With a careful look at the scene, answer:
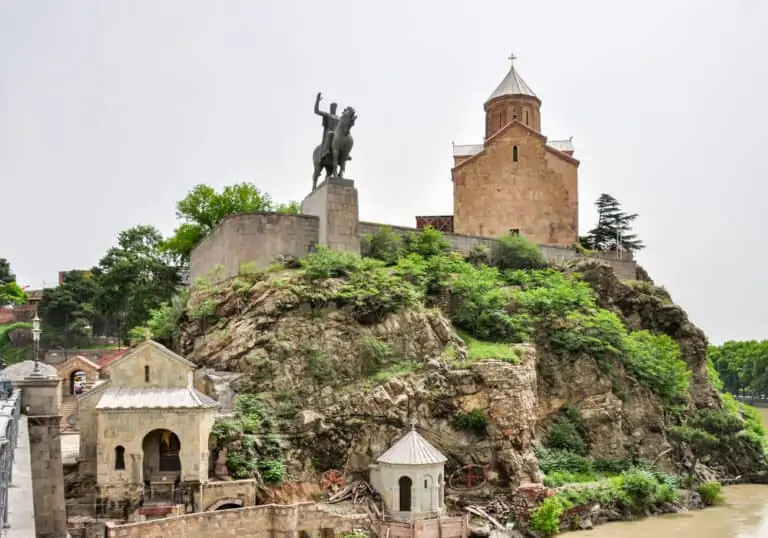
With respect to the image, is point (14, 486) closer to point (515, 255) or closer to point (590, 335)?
point (590, 335)

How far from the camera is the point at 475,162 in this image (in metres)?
38.2

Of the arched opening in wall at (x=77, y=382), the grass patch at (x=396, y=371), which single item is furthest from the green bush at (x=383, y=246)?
the arched opening in wall at (x=77, y=382)

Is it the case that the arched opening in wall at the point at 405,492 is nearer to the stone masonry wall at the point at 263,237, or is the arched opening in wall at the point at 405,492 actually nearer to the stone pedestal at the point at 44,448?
the stone pedestal at the point at 44,448

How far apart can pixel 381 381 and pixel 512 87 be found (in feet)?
78.8

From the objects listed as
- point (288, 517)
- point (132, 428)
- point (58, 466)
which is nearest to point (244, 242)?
point (132, 428)

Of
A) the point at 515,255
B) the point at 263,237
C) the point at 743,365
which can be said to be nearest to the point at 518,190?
the point at 515,255

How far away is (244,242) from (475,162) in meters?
15.9

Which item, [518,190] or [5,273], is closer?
[518,190]

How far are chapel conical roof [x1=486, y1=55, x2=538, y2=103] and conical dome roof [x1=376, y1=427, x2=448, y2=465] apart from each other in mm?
25301

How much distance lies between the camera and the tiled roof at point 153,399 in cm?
2030

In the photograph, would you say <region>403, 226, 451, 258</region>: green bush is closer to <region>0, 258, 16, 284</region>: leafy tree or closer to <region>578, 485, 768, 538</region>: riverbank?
<region>578, 485, 768, 538</region>: riverbank

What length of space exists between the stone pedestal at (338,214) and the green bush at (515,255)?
26.0 feet

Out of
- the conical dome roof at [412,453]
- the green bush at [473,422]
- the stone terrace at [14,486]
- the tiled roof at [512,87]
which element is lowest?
the conical dome roof at [412,453]

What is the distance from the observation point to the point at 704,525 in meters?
23.9
